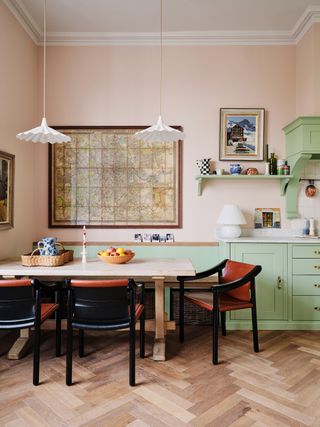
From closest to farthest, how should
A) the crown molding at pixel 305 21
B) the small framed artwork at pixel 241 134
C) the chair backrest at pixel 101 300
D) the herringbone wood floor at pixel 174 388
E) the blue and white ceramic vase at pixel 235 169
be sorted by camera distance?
1. the herringbone wood floor at pixel 174 388
2. the chair backrest at pixel 101 300
3. the crown molding at pixel 305 21
4. the blue and white ceramic vase at pixel 235 169
5. the small framed artwork at pixel 241 134

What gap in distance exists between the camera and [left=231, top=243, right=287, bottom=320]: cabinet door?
350cm

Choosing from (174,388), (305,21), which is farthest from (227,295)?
(305,21)

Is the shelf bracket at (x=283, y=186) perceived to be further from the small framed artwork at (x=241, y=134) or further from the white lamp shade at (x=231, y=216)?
the white lamp shade at (x=231, y=216)

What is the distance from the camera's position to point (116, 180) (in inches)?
157

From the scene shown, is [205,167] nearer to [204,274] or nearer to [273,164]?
[273,164]

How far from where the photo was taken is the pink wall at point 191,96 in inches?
157

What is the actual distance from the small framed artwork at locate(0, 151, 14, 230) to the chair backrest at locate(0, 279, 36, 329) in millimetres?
1066

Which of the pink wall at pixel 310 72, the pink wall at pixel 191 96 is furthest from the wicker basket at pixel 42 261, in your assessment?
the pink wall at pixel 310 72

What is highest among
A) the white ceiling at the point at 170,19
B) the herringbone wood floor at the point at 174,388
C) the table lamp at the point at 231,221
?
the white ceiling at the point at 170,19

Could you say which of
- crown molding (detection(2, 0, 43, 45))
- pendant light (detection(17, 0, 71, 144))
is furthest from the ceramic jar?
crown molding (detection(2, 0, 43, 45))

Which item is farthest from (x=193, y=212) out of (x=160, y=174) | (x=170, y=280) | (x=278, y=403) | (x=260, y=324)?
(x=278, y=403)

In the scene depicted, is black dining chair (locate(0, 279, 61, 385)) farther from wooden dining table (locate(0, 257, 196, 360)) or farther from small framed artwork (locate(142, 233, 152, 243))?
small framed artwork (locate(142, 233, 152, 243))

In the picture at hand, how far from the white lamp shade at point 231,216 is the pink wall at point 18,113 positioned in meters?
2.26

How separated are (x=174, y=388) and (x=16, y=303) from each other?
1316 mm
